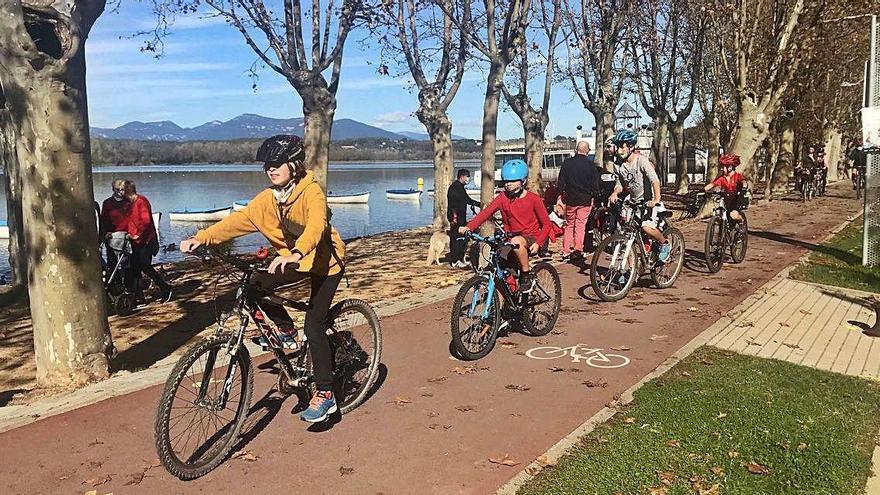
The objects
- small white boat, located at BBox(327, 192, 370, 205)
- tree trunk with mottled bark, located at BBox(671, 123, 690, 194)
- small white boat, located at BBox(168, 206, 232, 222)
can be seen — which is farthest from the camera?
small white boat, located at BBox(327, 192, 370, 205)

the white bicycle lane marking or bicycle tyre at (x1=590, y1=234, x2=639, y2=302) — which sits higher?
bicycle tyre at (x1=590, y1=234, x2=639, y2=302)

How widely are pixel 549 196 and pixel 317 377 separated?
11.7m

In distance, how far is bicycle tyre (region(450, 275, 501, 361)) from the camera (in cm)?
598

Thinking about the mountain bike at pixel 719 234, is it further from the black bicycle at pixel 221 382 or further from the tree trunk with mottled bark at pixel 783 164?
the tree trunk with mottled bark at pixel 783 164

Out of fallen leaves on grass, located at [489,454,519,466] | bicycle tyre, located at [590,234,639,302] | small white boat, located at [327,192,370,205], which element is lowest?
small white boat, located at [327,192,370,205]

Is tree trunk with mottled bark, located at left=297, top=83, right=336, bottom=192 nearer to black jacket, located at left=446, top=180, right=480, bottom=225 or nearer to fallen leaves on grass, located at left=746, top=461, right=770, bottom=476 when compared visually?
black jacket, located at left=446, top=180, right=480, bottom=225

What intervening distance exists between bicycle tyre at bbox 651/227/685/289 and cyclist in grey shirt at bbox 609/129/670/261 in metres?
0.15

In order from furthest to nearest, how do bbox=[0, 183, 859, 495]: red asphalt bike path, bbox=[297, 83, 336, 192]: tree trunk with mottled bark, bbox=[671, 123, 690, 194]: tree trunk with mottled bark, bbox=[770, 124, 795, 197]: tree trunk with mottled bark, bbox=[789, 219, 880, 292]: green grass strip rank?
1. bbox=[671, 123, 690, 194]: tree trunk with mottled bark
2. bbox=[770, 124, 795, 197]: tree trunk with mottled bark
3. bbox=[297, 83, 336, 192]: tree trunk with mottled bark
4. bbox=[789, 219, 880, 292]: green grass strip
5. bbox=[0, 183, 859, 495]: red asphalt bike path

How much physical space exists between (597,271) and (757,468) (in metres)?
4.45

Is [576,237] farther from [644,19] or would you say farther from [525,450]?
[644,19]

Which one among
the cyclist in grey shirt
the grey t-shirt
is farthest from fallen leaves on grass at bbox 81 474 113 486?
the grey t-shirt

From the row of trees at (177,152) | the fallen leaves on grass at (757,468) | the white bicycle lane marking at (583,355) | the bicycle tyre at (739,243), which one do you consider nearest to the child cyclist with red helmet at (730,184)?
the bicycle tyre at (739,243)

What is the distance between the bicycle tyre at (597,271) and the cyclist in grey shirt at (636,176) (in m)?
0.47

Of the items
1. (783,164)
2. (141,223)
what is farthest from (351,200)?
(141,223)
